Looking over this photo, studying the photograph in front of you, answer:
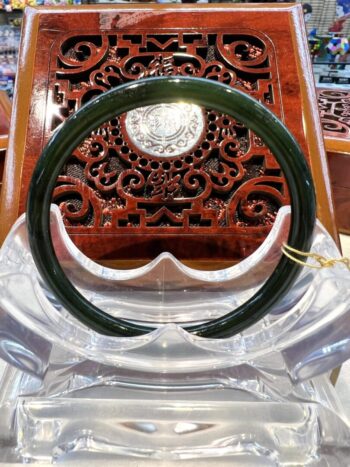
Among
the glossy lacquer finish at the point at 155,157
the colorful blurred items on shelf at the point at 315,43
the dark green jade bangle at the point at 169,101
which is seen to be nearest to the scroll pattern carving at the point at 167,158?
the glossy lacquer finish at the point at 155,157

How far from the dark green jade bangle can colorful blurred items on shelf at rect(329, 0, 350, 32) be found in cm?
112

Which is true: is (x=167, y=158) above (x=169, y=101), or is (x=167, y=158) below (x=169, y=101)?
above

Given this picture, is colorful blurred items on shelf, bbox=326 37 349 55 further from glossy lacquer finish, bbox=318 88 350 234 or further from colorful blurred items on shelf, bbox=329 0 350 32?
glossy lacquer finish, bbox=318 88 350 234

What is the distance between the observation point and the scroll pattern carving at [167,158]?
658mm

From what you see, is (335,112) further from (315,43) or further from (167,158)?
(167,158)

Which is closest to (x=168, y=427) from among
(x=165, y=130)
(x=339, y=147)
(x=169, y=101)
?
(x=169, y=101)

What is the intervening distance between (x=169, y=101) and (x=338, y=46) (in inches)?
45.9

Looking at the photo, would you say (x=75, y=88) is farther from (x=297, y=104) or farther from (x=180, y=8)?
(x=297, y=104)

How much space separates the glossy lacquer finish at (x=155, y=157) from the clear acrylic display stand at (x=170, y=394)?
8.5 inches

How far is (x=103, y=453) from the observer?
42 centimetres

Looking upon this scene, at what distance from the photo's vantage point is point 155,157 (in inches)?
26.7

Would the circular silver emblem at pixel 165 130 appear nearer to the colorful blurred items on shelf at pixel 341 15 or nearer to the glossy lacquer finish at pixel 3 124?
the glossy lacquer finish at pixel 3 124

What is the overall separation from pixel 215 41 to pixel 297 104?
0.17 meters

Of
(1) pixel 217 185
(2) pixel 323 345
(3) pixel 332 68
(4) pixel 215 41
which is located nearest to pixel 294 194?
(2) pixel 323 345
